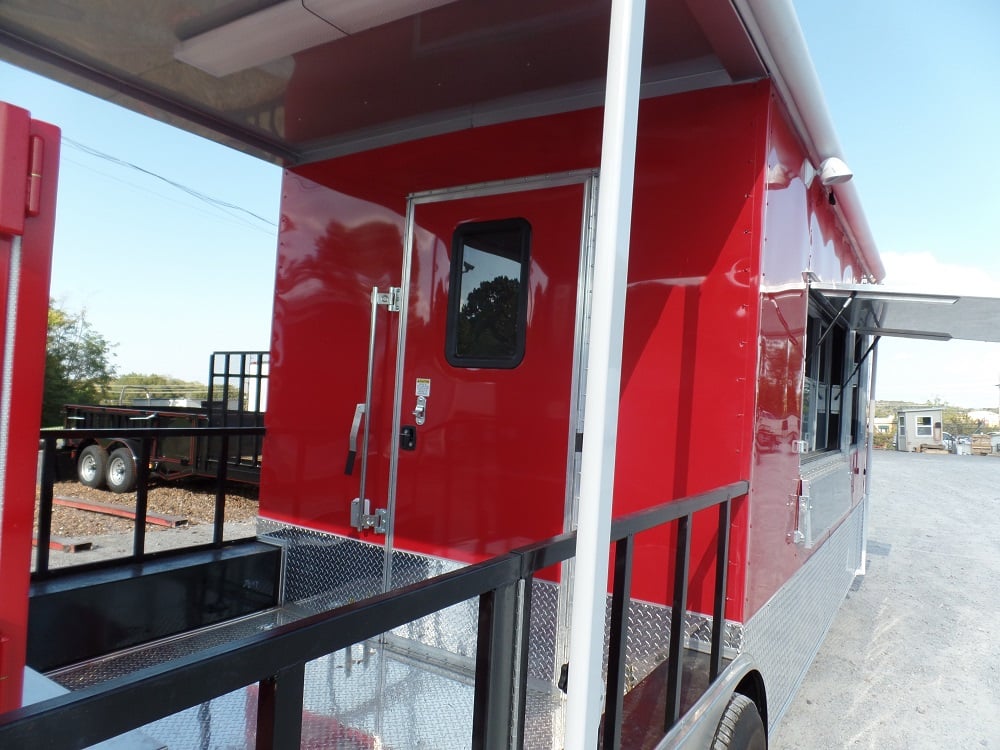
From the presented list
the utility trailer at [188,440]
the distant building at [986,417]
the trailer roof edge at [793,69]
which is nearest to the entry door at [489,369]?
the trailer roof edge at [793,69]

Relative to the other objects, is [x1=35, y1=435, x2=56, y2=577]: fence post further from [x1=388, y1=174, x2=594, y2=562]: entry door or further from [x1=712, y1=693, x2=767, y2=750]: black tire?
[x1=712, y1=693, x2=767, y2=750]: black tire

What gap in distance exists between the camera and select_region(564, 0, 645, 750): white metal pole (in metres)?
1.22

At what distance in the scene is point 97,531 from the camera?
717 centimetres

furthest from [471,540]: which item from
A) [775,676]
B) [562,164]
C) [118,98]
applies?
[118,98]

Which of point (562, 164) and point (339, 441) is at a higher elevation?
point (562, 164)

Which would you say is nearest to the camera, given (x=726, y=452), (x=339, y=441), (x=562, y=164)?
(x=726, y=452)

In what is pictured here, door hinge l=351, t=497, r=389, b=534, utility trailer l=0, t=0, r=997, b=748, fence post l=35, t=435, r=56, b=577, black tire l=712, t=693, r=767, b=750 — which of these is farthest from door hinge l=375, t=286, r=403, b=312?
black tire l=712, t=693, r=767, b=750

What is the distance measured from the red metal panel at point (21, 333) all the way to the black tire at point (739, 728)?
1.90m

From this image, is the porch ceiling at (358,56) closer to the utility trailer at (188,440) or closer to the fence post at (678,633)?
the fence post at (678,633)

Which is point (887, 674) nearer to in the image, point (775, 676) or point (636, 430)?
point (775, 676)

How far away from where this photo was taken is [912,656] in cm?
449

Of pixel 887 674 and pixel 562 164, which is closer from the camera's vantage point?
pixel 562 164

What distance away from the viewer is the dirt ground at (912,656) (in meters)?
3.44

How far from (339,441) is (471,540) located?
91cm
